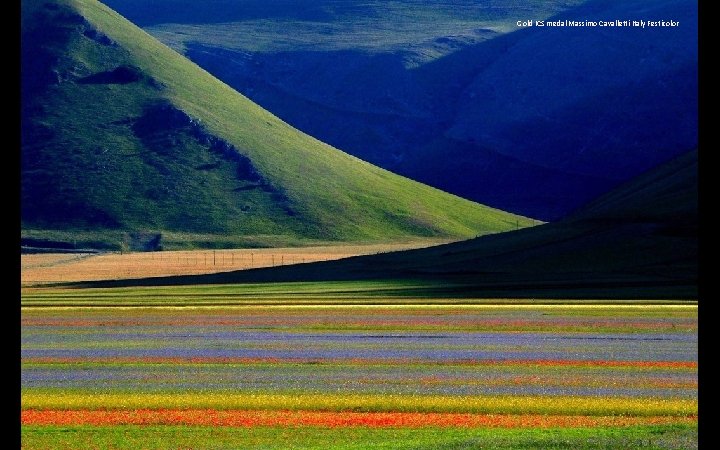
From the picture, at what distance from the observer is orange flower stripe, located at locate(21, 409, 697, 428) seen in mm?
33062

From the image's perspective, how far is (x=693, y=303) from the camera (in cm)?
8431

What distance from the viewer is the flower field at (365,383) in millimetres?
31391

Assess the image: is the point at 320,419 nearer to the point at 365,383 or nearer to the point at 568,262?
the point at 365,383

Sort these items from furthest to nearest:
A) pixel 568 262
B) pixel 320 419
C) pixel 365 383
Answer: pixel 568 262 → pixel 365 383 → pixel 320 419

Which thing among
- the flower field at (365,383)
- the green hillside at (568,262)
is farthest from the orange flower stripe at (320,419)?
the green hillside at (568,262)

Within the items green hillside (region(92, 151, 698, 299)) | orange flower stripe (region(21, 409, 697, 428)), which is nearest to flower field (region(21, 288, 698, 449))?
orange flower stripe (region(21, 409, 697, 428))

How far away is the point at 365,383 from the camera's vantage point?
1636 inches

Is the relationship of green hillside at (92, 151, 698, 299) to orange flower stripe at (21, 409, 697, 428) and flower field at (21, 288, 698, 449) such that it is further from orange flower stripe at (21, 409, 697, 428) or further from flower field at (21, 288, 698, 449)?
orange flower stripe at (21, 409, 697, 428)

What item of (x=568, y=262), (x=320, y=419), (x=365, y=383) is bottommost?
(x=320, y=419)

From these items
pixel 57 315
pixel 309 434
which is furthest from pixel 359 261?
pixel 309 434

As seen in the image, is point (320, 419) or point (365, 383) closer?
point (320, 419)

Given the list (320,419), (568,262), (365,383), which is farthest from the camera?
(568,262)

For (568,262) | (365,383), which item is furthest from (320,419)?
(568,262)

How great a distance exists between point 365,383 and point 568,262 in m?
105
